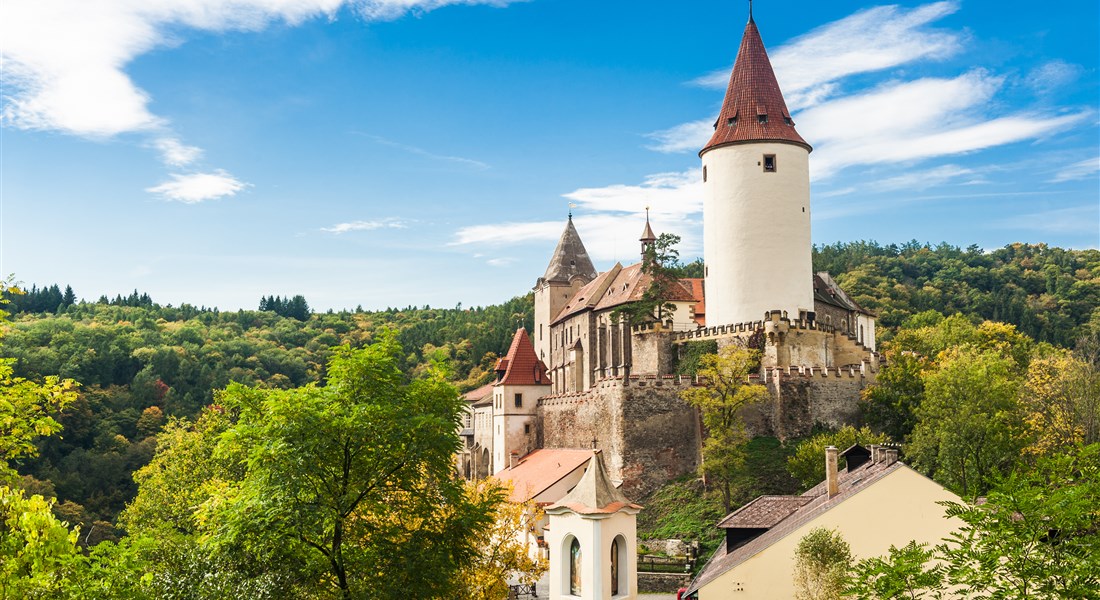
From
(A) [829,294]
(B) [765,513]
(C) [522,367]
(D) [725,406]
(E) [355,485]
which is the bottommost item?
(B) [765,513]

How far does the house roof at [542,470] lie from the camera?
168 feet

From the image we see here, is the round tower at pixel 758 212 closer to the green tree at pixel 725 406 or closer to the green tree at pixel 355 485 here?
the green tree at pixel 725 406

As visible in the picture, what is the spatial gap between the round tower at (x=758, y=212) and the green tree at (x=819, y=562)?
25.8 meters

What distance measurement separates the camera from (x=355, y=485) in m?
21.9

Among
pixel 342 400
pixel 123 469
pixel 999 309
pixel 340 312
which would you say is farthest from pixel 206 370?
pixel 342 400

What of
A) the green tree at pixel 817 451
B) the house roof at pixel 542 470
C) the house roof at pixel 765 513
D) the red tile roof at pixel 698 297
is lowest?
the house roof at pixel 542 470

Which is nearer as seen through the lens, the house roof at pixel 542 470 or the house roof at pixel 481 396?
the house roof at pixel 542 470

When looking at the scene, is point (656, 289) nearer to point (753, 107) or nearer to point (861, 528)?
point (753, 107)

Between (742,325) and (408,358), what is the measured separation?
209ft

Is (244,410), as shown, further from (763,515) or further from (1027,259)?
(1027,259)

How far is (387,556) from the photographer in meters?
21.5

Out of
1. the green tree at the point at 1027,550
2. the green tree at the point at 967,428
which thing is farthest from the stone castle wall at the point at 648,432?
the green tree at the point at 1027,550

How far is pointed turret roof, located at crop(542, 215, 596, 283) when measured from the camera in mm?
80750

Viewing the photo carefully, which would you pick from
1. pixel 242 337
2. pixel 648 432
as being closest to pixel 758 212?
pixel 648 432
